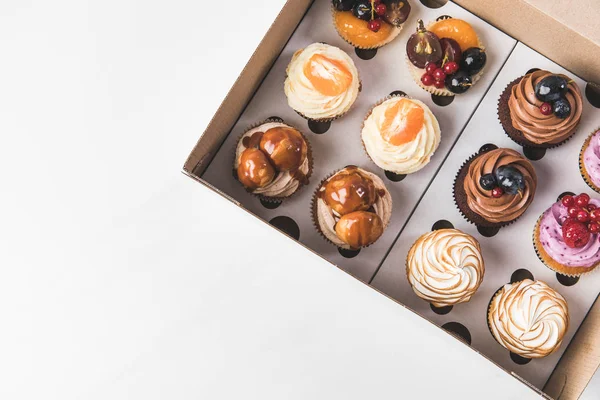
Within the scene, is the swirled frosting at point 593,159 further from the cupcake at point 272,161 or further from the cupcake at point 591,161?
the cupcake at point 272,161

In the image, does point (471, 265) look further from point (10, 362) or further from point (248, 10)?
point (10, 362)

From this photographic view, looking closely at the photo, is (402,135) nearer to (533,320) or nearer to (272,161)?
(272,161)

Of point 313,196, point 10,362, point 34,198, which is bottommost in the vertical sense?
point 10,362

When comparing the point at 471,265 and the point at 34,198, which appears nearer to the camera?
the point at 471,265

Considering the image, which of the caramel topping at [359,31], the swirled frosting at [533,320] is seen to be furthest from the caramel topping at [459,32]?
the swirled frosting at [533,320]

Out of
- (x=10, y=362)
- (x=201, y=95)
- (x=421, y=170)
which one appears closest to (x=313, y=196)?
(x=421, y=170)

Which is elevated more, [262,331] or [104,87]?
[104,87]

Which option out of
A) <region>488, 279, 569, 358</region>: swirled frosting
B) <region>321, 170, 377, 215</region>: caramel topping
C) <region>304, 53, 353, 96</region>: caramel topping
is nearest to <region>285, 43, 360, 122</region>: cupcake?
<region>304, 53, 353, 96</region>: caramel topping
